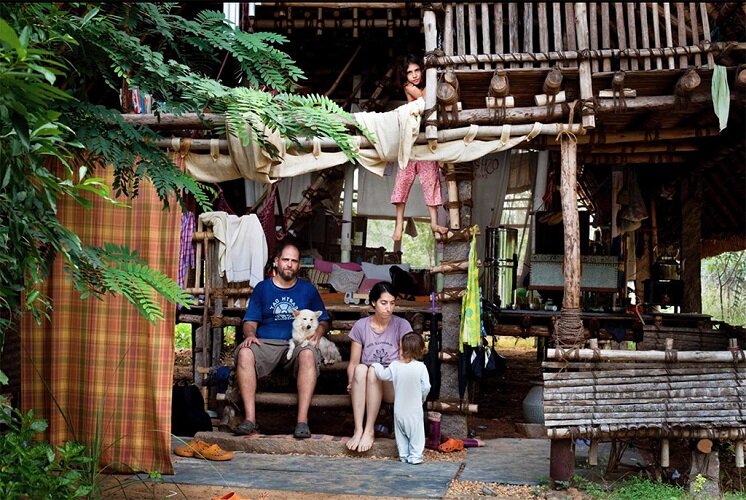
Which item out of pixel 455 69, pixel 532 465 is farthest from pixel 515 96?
pixel 532 465

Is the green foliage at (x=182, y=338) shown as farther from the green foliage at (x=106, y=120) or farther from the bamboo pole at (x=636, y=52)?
the green foliage at (x=106, y=120)

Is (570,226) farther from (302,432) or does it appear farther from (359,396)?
(302,432)

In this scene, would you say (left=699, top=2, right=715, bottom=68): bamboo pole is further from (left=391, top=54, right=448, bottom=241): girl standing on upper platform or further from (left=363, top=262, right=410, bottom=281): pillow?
(left=363, top=262, right=410, bottom=281): pillow

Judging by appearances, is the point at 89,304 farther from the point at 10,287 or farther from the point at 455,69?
the point at 455,69

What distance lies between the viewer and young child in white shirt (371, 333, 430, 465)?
6.31 metres

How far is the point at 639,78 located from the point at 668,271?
5.71 m

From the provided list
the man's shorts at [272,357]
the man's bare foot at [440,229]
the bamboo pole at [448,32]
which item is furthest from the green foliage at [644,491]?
the bamboo pole at [448,32]

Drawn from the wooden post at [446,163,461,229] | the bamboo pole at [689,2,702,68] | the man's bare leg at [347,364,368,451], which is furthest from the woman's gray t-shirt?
the bamboo pole at [689,2,702,68]

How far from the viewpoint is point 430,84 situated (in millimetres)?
6387

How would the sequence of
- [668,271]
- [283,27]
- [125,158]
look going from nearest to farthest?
[125,158], [283,27], [668,271]

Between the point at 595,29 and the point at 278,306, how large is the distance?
148 inches

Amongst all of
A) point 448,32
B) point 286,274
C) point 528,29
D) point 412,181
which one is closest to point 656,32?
point 528,29

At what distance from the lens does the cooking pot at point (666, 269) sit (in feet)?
36.4

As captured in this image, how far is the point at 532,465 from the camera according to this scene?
612 cm
